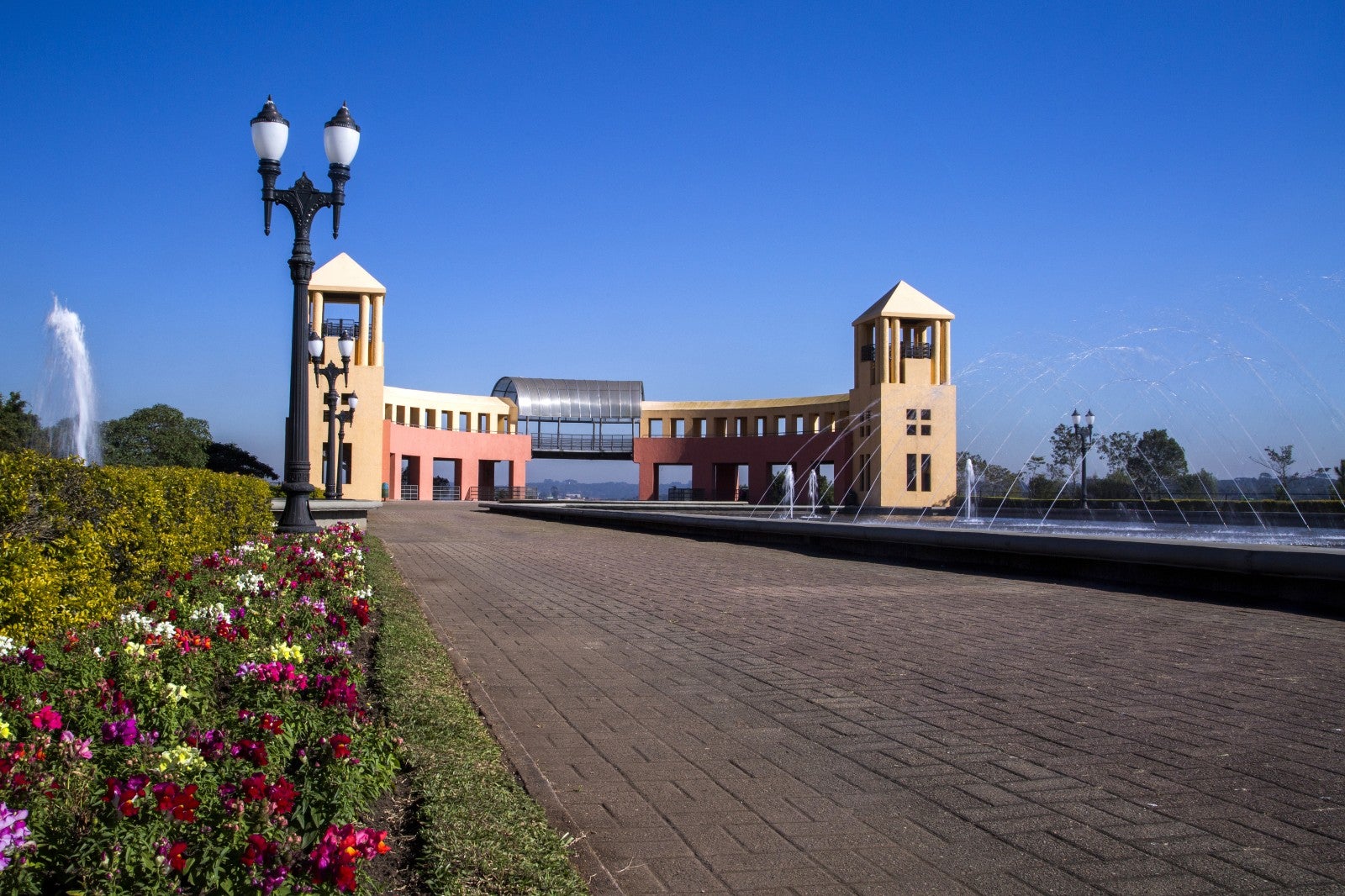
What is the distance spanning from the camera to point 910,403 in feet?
149

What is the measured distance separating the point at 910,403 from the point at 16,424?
35276 millimetres

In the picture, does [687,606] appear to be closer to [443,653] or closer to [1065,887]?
[443,653]

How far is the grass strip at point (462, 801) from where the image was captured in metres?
2.71

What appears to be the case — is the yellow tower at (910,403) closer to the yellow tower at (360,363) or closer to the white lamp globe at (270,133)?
the yellow tower at (360,363)

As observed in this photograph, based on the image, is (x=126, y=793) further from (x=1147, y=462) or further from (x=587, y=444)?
(x=587, y=444)

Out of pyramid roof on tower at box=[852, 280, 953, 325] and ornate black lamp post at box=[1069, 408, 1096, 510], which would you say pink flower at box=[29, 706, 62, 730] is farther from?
pyramid roof on tower at box=[852, 280, 953, 325]

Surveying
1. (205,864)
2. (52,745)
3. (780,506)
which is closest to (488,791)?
(205,864)

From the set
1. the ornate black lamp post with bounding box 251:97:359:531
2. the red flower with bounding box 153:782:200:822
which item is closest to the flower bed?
the red flower with bounding box 153:782:200:822

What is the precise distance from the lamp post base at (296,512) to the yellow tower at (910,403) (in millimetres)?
34276

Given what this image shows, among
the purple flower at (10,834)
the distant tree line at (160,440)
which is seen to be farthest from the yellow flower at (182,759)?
the distant tree line at (160,440)

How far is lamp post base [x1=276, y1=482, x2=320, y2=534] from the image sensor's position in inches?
483

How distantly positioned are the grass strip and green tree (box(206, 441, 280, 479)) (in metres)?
55.2

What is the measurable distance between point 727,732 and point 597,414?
57.7 m

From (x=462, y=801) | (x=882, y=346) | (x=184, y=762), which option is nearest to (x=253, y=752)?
(x=184, y=762)
